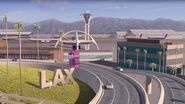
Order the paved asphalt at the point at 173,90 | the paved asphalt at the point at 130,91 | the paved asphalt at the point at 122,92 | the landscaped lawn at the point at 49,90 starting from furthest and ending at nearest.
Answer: the landscaped lawn at the point at 49,90 → the paved asphalt at the point at 173,90 → the paved asphalt at the point at 130,91 → the paved asphalt at the point at 122,92

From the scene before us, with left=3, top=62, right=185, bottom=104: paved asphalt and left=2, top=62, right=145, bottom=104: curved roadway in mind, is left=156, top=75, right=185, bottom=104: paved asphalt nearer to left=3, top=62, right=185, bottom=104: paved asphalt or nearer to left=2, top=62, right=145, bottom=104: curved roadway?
left=3, top=62, right=185, bottom=104: paved asphalt

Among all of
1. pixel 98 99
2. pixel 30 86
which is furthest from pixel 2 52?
pixel 98 99

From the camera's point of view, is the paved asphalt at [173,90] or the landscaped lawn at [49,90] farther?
the landscaped lawn at [49,90]

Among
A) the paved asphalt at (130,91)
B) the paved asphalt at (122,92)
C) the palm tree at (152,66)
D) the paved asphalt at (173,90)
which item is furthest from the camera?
the palm tree at (152,66)

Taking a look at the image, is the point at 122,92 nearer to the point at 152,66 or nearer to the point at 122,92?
the point at 122,92

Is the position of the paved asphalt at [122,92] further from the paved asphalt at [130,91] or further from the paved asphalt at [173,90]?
the paved asphalt at [173,90]

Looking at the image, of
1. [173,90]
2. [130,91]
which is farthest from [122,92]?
[173,90]

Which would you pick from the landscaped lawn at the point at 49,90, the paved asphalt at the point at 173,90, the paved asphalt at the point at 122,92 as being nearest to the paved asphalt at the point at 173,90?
the paved asphalt at the point at 173,90

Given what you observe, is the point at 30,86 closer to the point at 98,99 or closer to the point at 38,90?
the point at 38,90

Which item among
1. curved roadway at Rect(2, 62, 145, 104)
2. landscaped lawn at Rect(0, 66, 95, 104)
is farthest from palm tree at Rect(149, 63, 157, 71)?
landscaped lawn at Rect(0, 66, 95, 104)
